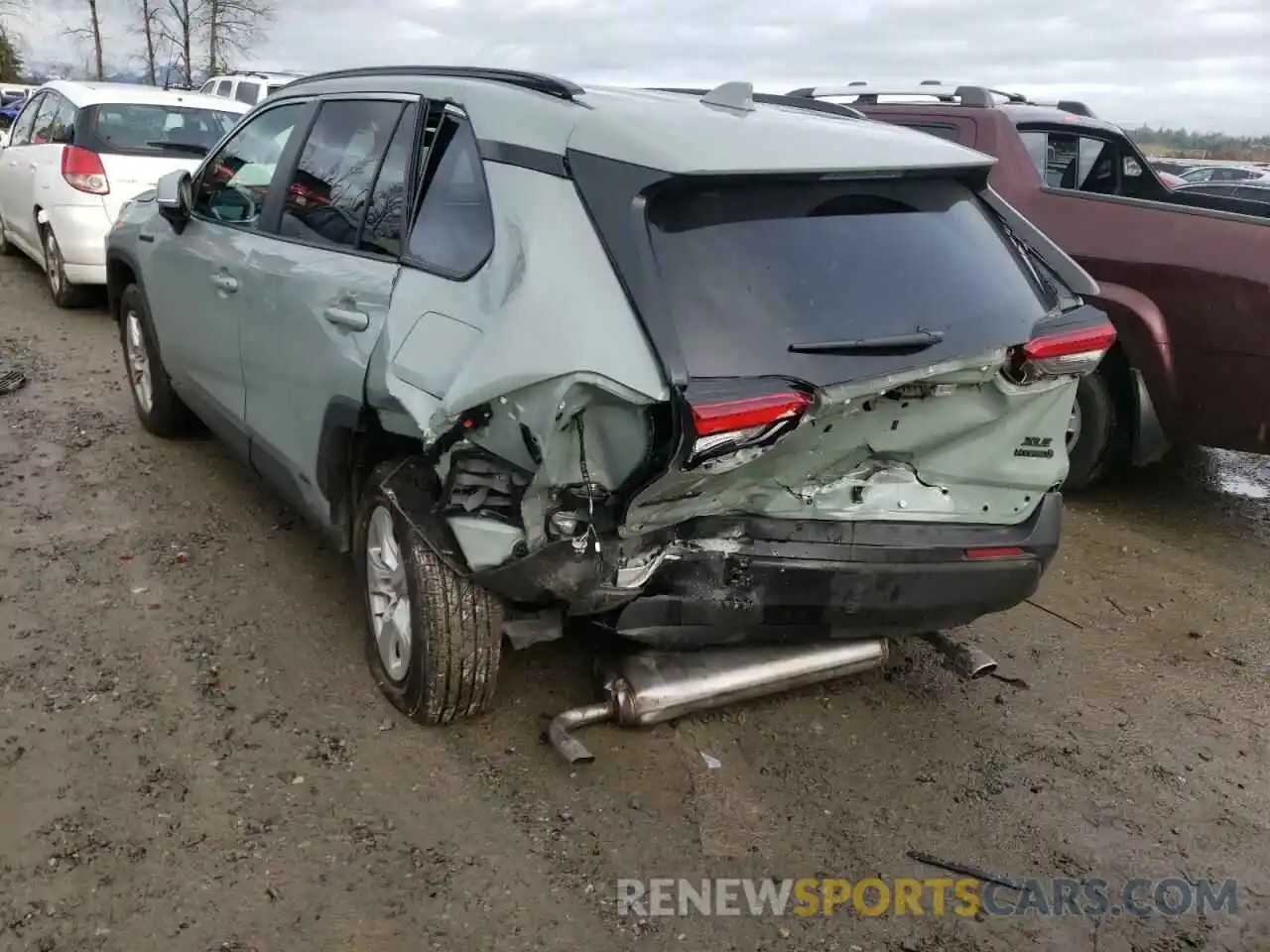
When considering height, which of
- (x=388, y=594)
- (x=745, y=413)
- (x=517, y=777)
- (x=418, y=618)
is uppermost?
(x=745, y=413)

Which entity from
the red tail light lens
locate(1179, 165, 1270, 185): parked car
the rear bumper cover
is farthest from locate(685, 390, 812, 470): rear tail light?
locate(1179, 165, 1270, 185): parked car

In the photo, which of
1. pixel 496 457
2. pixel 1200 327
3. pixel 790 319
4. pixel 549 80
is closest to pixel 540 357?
pixel 496 457

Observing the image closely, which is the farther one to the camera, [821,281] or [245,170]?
[245,170]

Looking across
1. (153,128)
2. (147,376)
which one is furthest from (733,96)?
(153,128)

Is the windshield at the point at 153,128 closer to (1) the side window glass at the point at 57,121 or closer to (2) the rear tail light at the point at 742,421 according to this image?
(1) the side window glass at the point at 57,121

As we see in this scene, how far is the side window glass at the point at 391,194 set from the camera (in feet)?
10.6

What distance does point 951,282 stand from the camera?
9.39 feet

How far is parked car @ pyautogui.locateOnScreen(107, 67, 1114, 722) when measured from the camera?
249cm

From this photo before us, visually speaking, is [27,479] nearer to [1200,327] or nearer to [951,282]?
[951,282]

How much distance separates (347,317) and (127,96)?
646cm

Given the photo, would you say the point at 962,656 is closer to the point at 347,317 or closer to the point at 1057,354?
the point at 1057,354

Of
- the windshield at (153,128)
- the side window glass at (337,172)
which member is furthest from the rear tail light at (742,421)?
the windshield at (153,128)

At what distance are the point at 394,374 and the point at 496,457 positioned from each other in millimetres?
437

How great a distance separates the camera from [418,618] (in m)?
2.99
